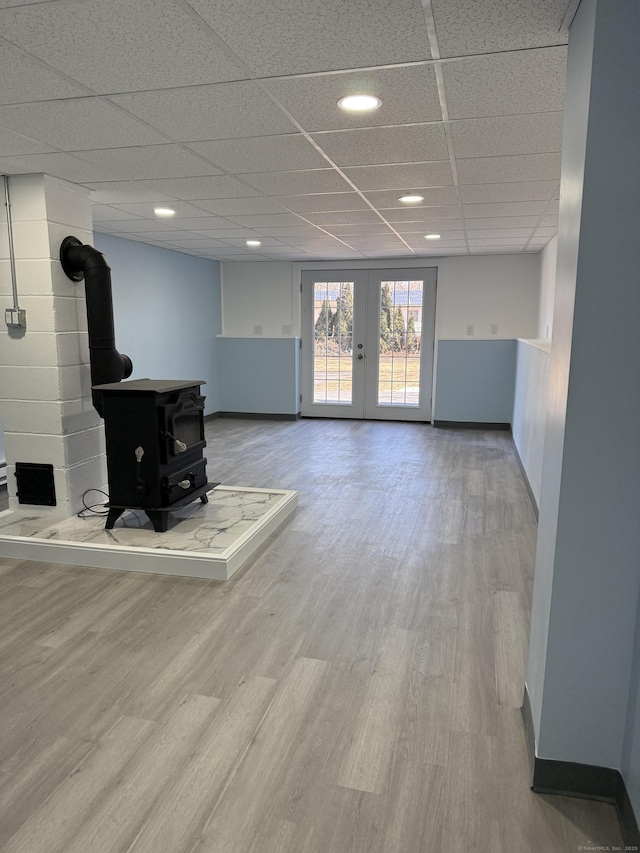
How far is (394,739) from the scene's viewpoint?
181cm

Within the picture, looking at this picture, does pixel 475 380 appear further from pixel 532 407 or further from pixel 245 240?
pixel 245 240

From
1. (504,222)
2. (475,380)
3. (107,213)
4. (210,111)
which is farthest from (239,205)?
(475,380)

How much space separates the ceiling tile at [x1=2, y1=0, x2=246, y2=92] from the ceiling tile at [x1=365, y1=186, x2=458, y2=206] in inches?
75.6

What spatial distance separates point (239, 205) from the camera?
4156mm

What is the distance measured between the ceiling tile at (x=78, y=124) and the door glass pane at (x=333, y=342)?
16.6 feet

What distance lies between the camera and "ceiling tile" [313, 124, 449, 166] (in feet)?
8.50

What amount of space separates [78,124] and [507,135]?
1909 millimetres

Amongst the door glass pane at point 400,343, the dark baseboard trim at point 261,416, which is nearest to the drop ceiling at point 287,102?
the door glass pane at point 400,343

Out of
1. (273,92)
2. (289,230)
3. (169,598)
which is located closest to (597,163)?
(273,92)

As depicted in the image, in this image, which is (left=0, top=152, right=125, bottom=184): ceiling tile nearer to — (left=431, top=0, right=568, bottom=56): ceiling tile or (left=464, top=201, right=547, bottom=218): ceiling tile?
(left=431, top=0, right=568, bottom=56): ceiling tile

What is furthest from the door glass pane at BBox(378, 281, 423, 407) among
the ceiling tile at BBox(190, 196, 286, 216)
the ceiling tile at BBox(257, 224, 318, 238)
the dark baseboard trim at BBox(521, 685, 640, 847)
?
the dark baseboard trim at BBox(521, 685, 640, 847)

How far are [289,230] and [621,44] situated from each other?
13.6 ft

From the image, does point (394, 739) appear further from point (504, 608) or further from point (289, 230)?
point (289, 230)

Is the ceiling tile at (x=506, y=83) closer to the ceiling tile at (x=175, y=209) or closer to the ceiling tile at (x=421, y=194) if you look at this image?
the ceiling tile at (x=421, y=194)
